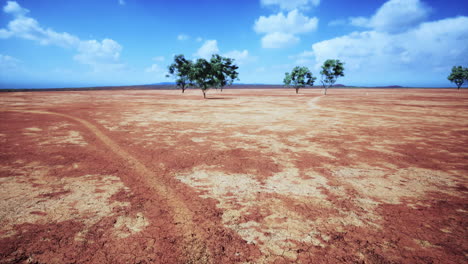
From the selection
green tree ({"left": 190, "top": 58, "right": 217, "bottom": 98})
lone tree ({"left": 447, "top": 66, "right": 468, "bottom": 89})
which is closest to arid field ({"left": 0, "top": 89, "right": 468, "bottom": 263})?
green tree ({"left": 190, "top": 58, "right": 217, "bottom": 98})

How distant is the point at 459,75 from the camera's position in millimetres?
83375

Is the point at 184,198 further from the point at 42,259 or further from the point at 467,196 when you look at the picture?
the point at 467,196

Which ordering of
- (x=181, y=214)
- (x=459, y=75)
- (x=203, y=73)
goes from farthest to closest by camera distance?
(x=459, y=75)
(x=203, y=73)
(x=181, y=214)

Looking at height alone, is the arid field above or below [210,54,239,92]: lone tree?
below

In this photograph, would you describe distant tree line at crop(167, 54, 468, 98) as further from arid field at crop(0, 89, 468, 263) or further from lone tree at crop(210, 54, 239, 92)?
arid field at crop(0, 89, 468, 263)

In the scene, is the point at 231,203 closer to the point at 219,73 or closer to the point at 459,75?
the point at 219,73

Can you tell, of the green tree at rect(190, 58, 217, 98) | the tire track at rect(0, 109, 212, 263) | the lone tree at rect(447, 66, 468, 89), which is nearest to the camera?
the tire track at rect(0, 109, 212, 263)

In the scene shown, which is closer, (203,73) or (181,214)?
(181,214)

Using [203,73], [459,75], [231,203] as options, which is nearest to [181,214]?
[231,203]

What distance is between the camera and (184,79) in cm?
5922

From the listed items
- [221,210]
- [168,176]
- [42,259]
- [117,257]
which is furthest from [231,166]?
[42,259]

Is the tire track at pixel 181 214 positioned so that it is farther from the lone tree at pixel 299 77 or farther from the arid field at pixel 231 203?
the lone tree at pixel 299 77

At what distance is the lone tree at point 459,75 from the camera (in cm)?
8206

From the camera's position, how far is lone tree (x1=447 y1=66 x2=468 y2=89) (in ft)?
269
